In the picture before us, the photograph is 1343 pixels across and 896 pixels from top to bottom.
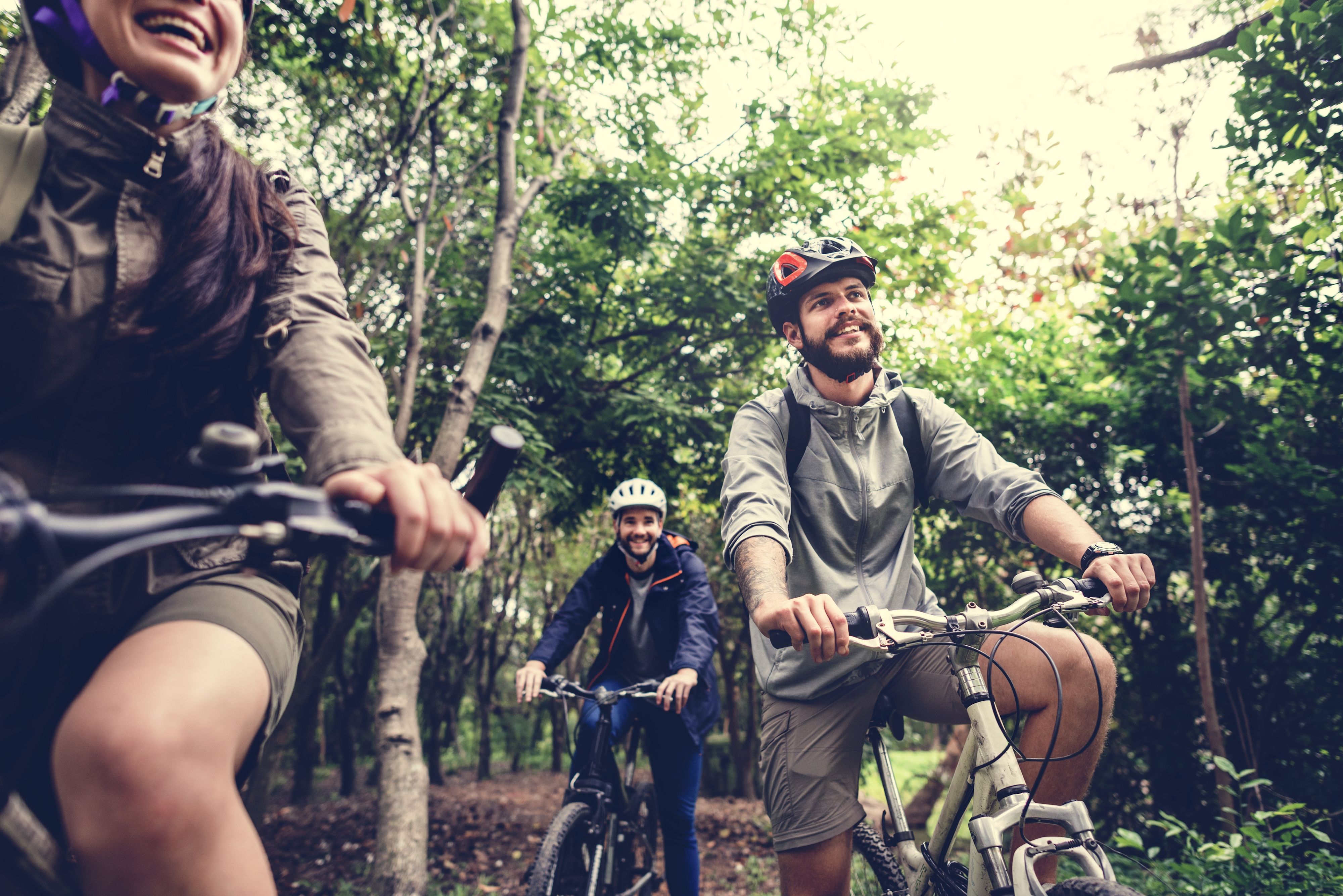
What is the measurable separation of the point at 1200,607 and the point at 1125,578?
3.83 m

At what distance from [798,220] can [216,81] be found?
604 cm

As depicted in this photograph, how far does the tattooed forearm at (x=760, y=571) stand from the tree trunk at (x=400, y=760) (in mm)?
3426

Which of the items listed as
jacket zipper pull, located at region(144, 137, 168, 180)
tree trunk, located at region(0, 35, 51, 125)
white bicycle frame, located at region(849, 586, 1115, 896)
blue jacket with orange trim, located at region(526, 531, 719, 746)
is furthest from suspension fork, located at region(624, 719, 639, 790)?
tree trunk, located at region(0, 35, 51, 125)

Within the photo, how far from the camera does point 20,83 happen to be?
4.09 metres

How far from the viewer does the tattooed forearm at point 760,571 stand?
1933 millimetres

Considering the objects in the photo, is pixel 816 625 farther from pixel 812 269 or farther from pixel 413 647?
pixel 413 647

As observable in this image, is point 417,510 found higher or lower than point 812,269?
lower

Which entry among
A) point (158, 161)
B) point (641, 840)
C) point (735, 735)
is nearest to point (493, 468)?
point (158, 161)

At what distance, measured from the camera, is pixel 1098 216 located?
6836mm

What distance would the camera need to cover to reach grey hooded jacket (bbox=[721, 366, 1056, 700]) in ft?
8.00

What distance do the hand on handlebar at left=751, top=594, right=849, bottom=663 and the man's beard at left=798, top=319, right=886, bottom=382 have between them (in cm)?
120

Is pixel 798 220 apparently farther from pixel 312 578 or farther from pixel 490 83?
pixel 312 578

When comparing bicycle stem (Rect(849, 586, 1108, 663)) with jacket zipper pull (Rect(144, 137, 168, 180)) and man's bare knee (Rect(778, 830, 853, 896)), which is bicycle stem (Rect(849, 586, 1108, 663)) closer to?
man's bare knee (Rect(778, 830, 853, 896))

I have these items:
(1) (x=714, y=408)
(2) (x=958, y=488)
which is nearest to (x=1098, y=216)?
(1) (x=714, y=408)
